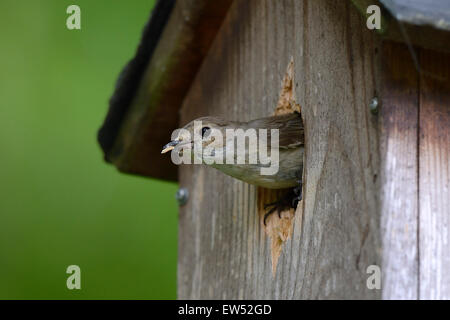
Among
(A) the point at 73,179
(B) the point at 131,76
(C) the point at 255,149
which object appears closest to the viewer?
(C) the point at 255,149

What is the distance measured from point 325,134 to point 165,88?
4.62ft

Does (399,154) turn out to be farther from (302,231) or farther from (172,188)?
(172,188)

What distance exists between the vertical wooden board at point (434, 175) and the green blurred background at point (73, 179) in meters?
3.02

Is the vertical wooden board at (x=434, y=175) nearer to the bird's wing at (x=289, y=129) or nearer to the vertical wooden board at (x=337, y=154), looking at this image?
the vertical wooden board at (x=337, y=154)

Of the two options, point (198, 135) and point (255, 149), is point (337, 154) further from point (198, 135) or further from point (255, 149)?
point (198, 135)

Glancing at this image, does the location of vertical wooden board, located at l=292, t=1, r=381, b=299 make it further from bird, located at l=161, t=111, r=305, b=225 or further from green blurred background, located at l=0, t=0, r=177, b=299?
green blurred background, located at l=0, t=0, r=177, b=299

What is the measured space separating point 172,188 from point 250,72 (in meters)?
2.44

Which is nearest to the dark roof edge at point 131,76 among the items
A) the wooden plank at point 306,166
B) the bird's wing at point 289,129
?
the wooden plank at point 306,166

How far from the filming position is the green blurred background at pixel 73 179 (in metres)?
5.06

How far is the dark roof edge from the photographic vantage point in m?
3.76

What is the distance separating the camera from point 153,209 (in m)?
5.42

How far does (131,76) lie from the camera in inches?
156

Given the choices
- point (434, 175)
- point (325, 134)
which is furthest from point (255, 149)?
point (434, 175)
